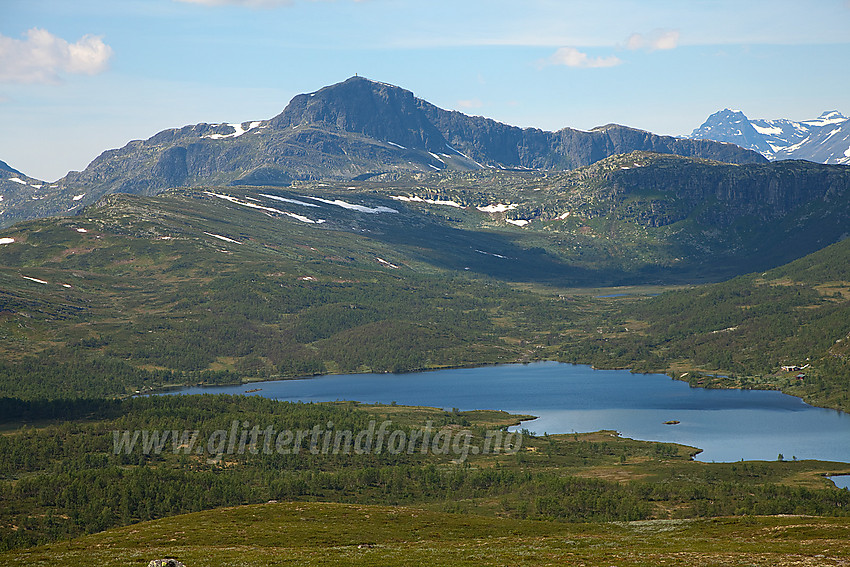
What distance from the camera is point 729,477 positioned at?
181625 millimetres

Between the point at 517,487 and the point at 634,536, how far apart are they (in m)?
67.9

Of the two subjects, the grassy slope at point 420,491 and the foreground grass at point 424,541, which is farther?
the grassy slope at point 420,491

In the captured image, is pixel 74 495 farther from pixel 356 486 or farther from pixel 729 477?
pixel 729 477

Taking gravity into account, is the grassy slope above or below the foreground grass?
below

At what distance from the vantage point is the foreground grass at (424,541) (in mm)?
87275

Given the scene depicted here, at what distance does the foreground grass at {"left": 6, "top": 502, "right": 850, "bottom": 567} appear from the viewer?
286 feet

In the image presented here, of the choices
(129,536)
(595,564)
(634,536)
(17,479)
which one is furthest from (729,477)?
(17,479)

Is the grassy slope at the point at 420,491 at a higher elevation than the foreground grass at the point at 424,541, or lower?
lower

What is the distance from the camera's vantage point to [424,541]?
10919 centimetres

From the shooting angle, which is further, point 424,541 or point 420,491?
point 420,491

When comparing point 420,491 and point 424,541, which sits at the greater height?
point 424,541

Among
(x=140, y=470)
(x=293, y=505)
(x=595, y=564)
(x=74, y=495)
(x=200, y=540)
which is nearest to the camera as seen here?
(x=595, y=564)

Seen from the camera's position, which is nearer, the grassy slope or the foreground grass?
the foreground grass

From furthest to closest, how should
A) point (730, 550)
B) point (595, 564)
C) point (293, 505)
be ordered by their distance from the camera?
point (293, 505) < point (730, 550) < point (595, 564)
